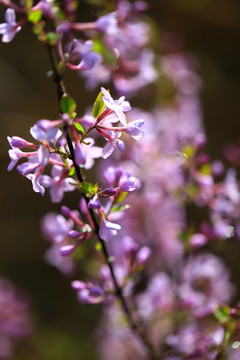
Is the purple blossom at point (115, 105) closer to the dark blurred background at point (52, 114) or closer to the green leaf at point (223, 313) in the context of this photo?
the green leaf at point (223, 313)

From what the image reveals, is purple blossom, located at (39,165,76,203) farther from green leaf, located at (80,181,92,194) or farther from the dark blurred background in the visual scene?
the dark blurred background

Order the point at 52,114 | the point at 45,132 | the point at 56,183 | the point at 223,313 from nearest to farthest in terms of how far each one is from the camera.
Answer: the point at 45,132 → the point at 56,183 → the point at 223,313 → the point at 52,114

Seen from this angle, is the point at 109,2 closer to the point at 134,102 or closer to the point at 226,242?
the point at 226,242

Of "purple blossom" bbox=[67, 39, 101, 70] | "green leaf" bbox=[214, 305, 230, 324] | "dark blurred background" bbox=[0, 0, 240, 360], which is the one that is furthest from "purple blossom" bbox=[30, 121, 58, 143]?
"dark blurred background" bbox=[0, 0, 240, 360]

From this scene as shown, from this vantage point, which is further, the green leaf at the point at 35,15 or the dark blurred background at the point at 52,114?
the dark blurred background at the point at 52,114

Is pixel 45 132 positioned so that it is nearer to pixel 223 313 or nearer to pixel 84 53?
pixel 84 53

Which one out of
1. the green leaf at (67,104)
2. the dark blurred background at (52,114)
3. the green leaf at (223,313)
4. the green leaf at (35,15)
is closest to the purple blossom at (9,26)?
the green leaf at (35,15)

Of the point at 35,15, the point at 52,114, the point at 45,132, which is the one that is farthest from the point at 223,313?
the point at 52,114

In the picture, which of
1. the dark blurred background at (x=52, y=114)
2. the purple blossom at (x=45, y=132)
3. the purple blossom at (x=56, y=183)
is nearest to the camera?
the purple blossom at (x=45, y=132)

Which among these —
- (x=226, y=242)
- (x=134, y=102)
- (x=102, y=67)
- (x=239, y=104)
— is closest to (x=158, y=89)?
(x=102, y=67)
